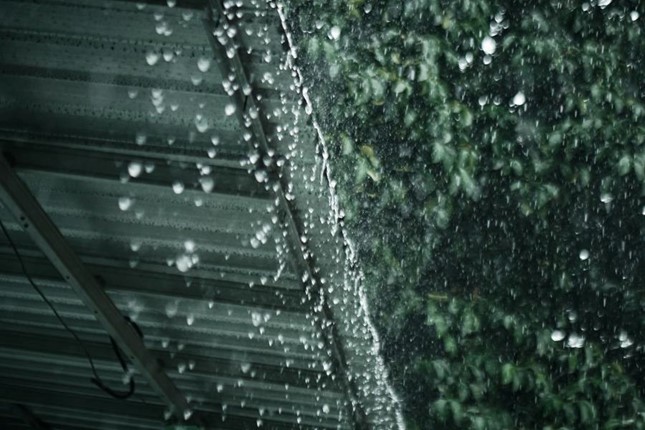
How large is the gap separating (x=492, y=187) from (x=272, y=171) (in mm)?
2027

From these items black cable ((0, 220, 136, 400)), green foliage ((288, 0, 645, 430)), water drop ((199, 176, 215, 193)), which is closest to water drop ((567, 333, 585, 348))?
green foliage ((288, 0, 645, 430))

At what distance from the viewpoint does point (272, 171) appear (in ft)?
9.00

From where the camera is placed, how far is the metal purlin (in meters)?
2.28

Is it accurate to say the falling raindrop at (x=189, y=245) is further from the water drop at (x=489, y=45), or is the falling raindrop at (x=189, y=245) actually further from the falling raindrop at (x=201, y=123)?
the water drop at (x=489, y=45)

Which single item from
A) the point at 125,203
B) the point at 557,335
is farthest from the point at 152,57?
the point at 557,335

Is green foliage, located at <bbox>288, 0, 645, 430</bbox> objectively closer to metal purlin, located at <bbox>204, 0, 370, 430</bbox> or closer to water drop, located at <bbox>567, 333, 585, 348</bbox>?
water drop, located at <bbox>567, 333, 585, 348</bbox>

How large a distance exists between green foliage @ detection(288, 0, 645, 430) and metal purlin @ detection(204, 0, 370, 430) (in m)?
0.64

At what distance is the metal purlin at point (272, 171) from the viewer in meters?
2.28

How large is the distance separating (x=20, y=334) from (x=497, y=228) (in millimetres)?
2133

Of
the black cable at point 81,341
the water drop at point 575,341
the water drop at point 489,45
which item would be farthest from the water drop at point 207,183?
the water drop at point 575,341

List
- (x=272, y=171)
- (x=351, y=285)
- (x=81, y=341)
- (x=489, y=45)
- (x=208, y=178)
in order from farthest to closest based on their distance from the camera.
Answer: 1. (x=489, y=45)
2. (x=81, y=341)
3. (x=351, y=285)
4. (x=208, y=178)
5. (x=272, y=171)

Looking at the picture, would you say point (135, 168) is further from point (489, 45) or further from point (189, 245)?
point (489, 45)

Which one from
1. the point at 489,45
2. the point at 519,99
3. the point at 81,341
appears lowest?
the point at 81,341

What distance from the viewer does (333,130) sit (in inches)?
163
